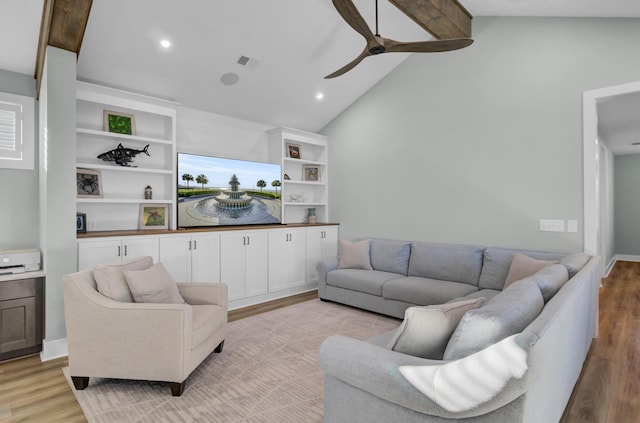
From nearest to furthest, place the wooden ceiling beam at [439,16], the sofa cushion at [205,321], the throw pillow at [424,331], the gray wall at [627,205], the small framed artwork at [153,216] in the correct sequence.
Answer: the throw pillow at [424,331] < the sofa cushion at [205,321] < the wooden ceiling beam at [439,16] < the small framed artwork at [153,216] < the gray wall at [627,205]

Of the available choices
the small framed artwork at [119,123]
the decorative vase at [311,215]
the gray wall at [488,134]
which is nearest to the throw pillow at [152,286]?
the small framed artwork at [119,123]

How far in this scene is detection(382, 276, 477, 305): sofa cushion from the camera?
356 cm

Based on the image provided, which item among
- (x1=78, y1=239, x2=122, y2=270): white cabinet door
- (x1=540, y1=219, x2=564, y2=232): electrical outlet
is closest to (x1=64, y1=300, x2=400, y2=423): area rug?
(x1=78, y1=239, x2=122, y2=270): white cabinet door

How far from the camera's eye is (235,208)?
4.75 metres

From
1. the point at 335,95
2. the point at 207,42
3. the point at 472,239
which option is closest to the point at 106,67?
the point at 207,42

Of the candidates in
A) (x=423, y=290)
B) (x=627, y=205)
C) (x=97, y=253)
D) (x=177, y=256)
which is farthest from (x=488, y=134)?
(x=627, y=205)

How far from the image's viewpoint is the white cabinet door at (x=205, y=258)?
4.05m

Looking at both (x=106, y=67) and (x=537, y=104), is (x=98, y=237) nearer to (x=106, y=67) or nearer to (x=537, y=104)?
(x=106, y=67)

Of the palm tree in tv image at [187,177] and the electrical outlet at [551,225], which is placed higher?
the palm tree in tv image at [187,177]

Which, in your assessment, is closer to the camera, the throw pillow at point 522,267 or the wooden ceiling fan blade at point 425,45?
the wooden ceiling fan blade at point 425,45

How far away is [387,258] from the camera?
4570mm

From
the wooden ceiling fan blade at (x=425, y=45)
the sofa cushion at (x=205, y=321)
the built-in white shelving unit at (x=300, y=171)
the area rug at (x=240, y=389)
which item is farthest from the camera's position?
the built-in white shelving unit at (x=300, y=171)

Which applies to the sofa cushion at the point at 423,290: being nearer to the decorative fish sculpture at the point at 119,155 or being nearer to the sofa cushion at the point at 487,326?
the sofa cushion at the point at 487,326

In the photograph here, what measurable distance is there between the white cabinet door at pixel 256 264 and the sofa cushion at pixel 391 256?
145 cm
